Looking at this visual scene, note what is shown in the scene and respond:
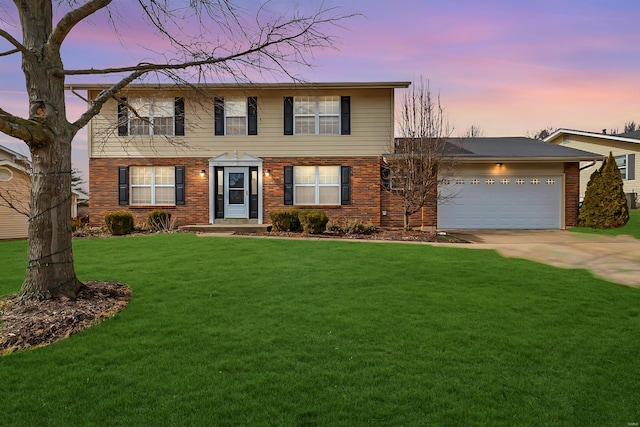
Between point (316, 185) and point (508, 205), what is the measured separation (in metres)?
7.64

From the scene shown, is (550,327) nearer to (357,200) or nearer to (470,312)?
(470,312)

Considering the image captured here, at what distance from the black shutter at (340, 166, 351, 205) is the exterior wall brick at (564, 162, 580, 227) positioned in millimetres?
8540

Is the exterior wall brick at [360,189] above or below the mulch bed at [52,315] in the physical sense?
above

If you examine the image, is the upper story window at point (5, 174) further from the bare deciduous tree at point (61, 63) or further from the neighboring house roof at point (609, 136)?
the neighboring house roof at point (609, 136)

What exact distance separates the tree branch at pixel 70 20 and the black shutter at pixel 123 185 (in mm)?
11538

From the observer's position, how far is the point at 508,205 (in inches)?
638

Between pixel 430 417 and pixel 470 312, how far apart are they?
264cm

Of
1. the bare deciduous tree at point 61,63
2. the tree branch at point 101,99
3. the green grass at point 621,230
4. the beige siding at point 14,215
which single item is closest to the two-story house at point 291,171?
the green grass at point 621,230

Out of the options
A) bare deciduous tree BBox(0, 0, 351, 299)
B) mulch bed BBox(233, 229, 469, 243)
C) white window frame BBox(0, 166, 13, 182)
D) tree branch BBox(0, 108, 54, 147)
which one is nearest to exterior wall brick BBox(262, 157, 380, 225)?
mulch bed BBox(233, 229, 469, 243)

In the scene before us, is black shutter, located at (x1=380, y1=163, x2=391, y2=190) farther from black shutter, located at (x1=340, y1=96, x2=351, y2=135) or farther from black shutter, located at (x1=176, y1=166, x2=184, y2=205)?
black shutter, located at (x1=176, y1=166, x2=184, y2=205)

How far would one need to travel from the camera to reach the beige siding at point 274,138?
1574cm

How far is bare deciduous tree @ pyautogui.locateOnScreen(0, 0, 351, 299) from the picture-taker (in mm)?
5262

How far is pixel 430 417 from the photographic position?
2.74 meters

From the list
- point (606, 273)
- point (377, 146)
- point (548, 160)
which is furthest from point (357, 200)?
point (606, 273)
